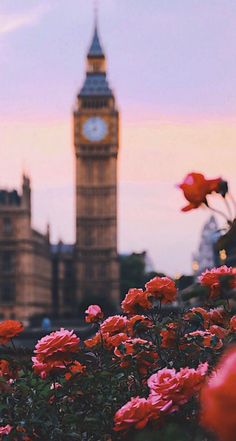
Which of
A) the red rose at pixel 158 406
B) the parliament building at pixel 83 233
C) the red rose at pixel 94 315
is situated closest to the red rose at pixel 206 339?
the red rose at pixel 94 315

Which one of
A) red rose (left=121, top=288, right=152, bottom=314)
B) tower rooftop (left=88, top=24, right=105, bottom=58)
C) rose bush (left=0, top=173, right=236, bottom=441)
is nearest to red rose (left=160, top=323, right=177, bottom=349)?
rose bush (left=0, top=173, right=236, bottom=441)

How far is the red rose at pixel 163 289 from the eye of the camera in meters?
3.85

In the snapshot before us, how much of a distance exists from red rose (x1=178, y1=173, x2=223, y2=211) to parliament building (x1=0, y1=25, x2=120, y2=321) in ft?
234

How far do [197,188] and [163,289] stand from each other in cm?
130

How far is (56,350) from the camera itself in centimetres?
336

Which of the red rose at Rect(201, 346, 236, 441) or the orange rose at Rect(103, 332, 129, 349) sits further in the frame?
the orange rose at Rect(103, 332, 129, 349)

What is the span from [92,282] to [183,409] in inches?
3137

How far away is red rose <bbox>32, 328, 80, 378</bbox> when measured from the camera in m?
3.36

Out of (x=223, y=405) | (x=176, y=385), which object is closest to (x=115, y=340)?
(x=176, y=385)

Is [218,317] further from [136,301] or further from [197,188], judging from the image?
[197,188]

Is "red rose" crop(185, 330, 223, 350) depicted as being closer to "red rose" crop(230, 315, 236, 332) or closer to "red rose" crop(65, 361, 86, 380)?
"red rose" crop(230, 315, 236, 332)

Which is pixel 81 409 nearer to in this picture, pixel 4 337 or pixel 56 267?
pixel 4 337

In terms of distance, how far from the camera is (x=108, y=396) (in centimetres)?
370

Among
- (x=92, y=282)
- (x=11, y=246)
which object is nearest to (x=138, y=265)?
(x=92, y=282)
